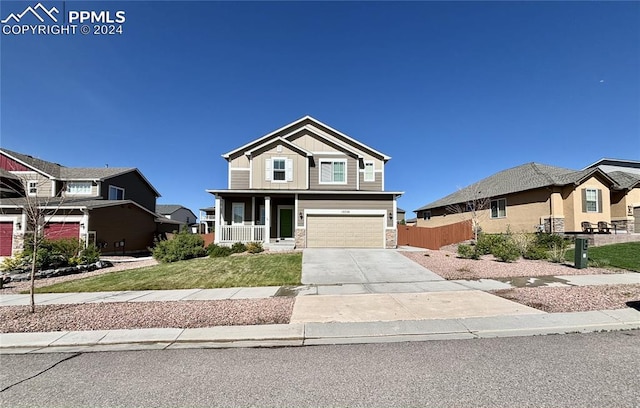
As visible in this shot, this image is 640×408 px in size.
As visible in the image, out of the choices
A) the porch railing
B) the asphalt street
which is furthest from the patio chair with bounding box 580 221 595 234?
the porch railing

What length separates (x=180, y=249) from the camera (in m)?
15.6

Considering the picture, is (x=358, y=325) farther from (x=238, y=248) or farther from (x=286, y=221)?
(x=286, y=221)

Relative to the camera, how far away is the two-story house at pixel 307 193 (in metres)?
18.2

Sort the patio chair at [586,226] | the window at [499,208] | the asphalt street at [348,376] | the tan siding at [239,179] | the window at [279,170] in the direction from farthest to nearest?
the window at [499,208]
the tan siding at [239,179]
the window at [279,170]
the patio chair at [586,226]
the asphalt street at [348,376]

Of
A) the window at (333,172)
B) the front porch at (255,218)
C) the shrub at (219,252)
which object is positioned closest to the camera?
the shrub at (219,252)

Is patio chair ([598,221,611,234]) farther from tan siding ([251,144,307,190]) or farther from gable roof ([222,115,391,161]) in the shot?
tan siding ([251,144,307,190])

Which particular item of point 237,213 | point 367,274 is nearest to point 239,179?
point 237,213

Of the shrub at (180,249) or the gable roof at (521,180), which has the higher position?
the gable roof at (521,180)

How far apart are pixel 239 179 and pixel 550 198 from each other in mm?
20746

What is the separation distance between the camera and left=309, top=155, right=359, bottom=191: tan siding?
20.3 m

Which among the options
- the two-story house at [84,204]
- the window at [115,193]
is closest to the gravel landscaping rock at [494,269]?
the two-story house at [84,204]

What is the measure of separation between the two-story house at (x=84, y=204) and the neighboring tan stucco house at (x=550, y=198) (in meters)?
27.8

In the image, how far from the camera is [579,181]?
18125mm

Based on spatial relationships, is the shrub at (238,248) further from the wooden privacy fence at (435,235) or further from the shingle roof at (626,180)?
the shingle roof at (626,180)
